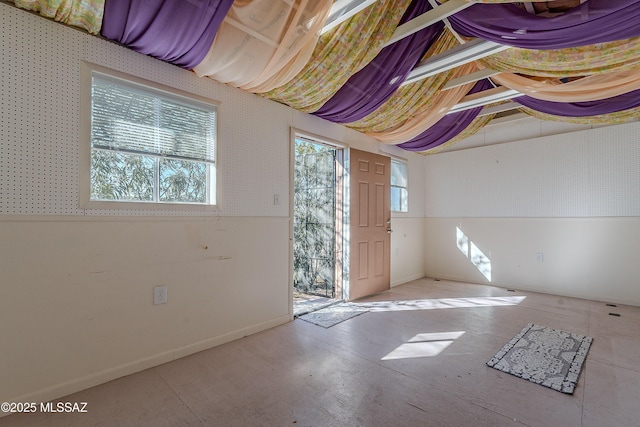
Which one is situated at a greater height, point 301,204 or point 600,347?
point 301,204

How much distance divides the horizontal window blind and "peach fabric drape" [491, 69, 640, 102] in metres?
2.94

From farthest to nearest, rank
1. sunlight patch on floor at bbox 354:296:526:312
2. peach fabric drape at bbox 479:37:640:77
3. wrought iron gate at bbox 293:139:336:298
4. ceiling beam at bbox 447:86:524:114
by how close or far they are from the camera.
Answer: wrought iron gate at bbox 293:139:336:298 → sunlight patch on floor at bbox 354:296:526:312 → ceiling beam at bbox 447:86:524:114 → peach fabric drape at bbox 479:37:640:77

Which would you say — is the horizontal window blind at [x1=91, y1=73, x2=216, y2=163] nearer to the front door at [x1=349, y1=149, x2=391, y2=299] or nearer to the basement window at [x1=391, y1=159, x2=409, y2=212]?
the front door at [x1=349, y1=149, x2=391, y2=299]

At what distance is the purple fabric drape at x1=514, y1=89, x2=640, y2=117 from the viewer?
3.22 metres

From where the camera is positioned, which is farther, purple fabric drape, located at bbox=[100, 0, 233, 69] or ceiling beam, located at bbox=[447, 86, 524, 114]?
ceiling beam, located at bbox=[447, 86, 524, 114]

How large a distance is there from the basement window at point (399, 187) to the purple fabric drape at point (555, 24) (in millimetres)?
3006

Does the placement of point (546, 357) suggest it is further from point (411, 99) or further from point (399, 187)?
point (399, 187)

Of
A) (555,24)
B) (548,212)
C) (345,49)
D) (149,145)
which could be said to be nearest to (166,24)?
(149,145)

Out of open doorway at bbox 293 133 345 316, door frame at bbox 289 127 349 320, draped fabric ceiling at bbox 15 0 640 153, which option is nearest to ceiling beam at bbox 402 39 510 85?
draped fabric ceiling at bbox 15 0 640 153

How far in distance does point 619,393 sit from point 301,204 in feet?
12.4

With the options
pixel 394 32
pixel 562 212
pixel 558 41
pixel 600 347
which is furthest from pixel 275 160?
pixel 562 212

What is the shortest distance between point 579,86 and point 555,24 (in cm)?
124

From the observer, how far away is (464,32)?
7.65 ft

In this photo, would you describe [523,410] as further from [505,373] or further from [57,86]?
[57,86]
